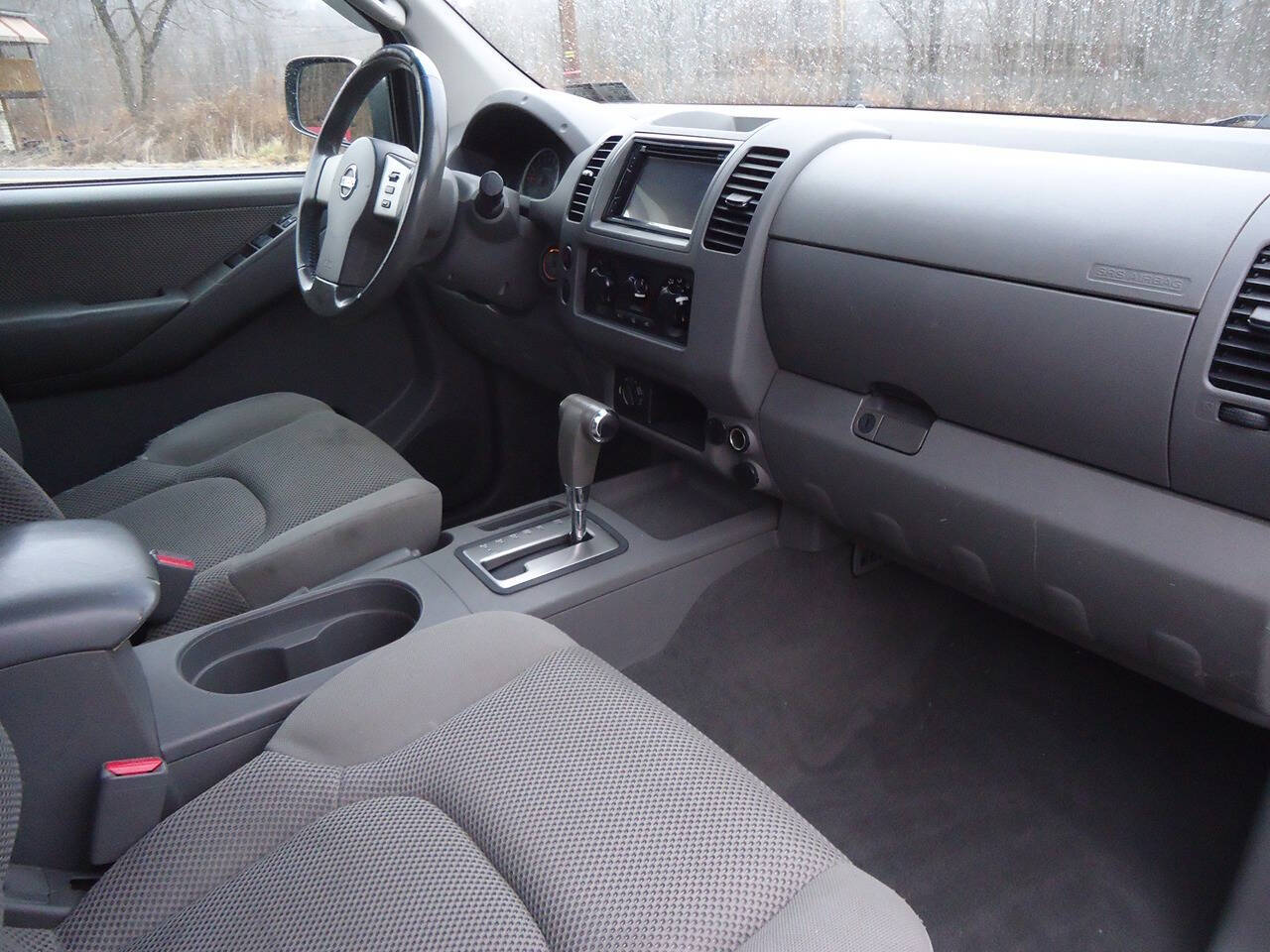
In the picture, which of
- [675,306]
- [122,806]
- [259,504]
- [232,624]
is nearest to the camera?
[122,806]

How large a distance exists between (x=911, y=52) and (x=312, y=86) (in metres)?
1.40

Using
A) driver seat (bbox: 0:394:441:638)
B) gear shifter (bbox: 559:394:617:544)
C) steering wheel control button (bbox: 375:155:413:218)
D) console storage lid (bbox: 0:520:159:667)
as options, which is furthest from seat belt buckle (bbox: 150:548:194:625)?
steering wheel control button (bbox: 375:155:413:218)

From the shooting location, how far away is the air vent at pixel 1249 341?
2.92 ft

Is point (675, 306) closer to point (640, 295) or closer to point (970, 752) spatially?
point (640, 295)

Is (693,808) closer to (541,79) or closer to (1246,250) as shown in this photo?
(1246,250)

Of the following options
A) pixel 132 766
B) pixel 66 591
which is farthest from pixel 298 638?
pixel 66 591

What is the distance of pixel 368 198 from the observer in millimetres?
1742

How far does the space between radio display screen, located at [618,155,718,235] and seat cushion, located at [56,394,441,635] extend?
0.59 m

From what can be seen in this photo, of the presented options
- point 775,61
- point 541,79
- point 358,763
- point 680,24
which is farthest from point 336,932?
point 541,79

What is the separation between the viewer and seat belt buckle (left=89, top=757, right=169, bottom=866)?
951mm

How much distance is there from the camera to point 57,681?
0.90 meters

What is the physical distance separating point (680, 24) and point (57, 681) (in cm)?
170

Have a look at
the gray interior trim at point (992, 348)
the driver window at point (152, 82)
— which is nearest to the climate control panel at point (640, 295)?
the gray interior trim at point (992, 348)

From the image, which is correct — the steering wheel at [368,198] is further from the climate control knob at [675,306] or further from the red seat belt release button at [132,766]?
the red seat belt release button at [132,766]
